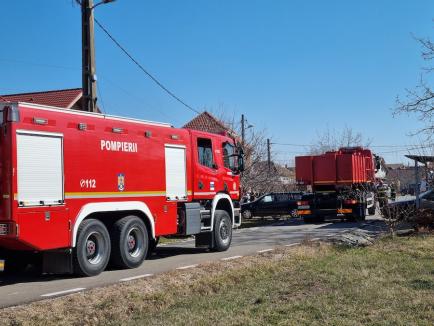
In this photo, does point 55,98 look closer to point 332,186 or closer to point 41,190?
point 332,186

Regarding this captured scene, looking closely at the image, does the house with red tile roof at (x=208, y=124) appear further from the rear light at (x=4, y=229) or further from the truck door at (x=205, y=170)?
the rear light at (x=4, y=229)

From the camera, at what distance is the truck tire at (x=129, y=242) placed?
36.7 feet

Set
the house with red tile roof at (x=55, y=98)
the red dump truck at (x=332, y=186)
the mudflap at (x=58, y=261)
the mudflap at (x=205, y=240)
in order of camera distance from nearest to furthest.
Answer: the mudflap at (x=58, y=261) < the mudflap at (x=205, y=240) < the red dump truck at (x=332, y=186) < the house with red tile roof at (x=55, y=98)

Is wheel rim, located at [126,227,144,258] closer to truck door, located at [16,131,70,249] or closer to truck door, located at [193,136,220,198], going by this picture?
truck door, located at [16,131,70,249]

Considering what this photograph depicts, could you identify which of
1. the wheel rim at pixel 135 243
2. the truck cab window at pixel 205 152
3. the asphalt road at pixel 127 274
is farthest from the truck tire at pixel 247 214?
the wheel rim at pixel 135 243

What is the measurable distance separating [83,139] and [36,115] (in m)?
1.10

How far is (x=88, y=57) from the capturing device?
15.0 meters

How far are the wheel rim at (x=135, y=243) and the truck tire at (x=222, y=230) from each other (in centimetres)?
282

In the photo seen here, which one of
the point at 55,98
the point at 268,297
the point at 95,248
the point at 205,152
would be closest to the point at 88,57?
the point at 205,152

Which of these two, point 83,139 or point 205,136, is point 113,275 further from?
point 205,136

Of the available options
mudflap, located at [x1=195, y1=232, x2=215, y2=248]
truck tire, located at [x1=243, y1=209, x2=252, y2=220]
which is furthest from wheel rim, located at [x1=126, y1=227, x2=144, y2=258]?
truck tire, located at [x1=243, y1=209, x2=252, y2=220]

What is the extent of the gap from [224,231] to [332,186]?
1110cm

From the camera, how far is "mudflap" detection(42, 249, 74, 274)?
10078 mm

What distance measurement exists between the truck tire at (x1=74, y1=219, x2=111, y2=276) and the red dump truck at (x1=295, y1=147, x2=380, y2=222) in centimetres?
1513
